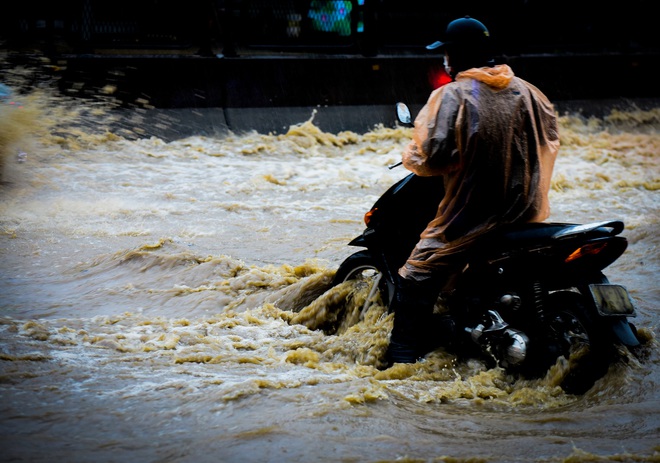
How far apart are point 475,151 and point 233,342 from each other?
1906 mm

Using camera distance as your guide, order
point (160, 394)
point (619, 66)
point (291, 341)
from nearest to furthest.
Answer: point (160, 394)
point (291, 341)
point (619, 66)

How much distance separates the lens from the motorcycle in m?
3.41

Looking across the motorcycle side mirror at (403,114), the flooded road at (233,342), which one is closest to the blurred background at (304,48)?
the flooded road at (233,342)

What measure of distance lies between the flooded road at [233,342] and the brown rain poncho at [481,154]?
77cm

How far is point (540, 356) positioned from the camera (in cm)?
364

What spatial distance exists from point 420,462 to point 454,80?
189 centimetres

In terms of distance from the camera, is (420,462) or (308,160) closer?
(420,462)

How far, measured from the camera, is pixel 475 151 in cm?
364

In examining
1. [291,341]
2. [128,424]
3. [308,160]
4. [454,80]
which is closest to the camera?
[128,424]

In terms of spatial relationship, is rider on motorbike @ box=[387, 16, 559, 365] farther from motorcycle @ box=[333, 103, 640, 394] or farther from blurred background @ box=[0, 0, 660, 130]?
blurred background @ box=[0, 0, 660, 130]

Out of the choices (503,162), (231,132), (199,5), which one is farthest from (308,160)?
(503,162)

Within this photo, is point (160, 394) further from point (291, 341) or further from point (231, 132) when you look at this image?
point (231, 132)

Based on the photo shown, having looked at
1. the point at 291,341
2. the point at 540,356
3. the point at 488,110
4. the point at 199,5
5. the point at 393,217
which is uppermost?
the point at 199,5

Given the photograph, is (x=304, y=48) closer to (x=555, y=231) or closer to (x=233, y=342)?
(x=233, y=342)
